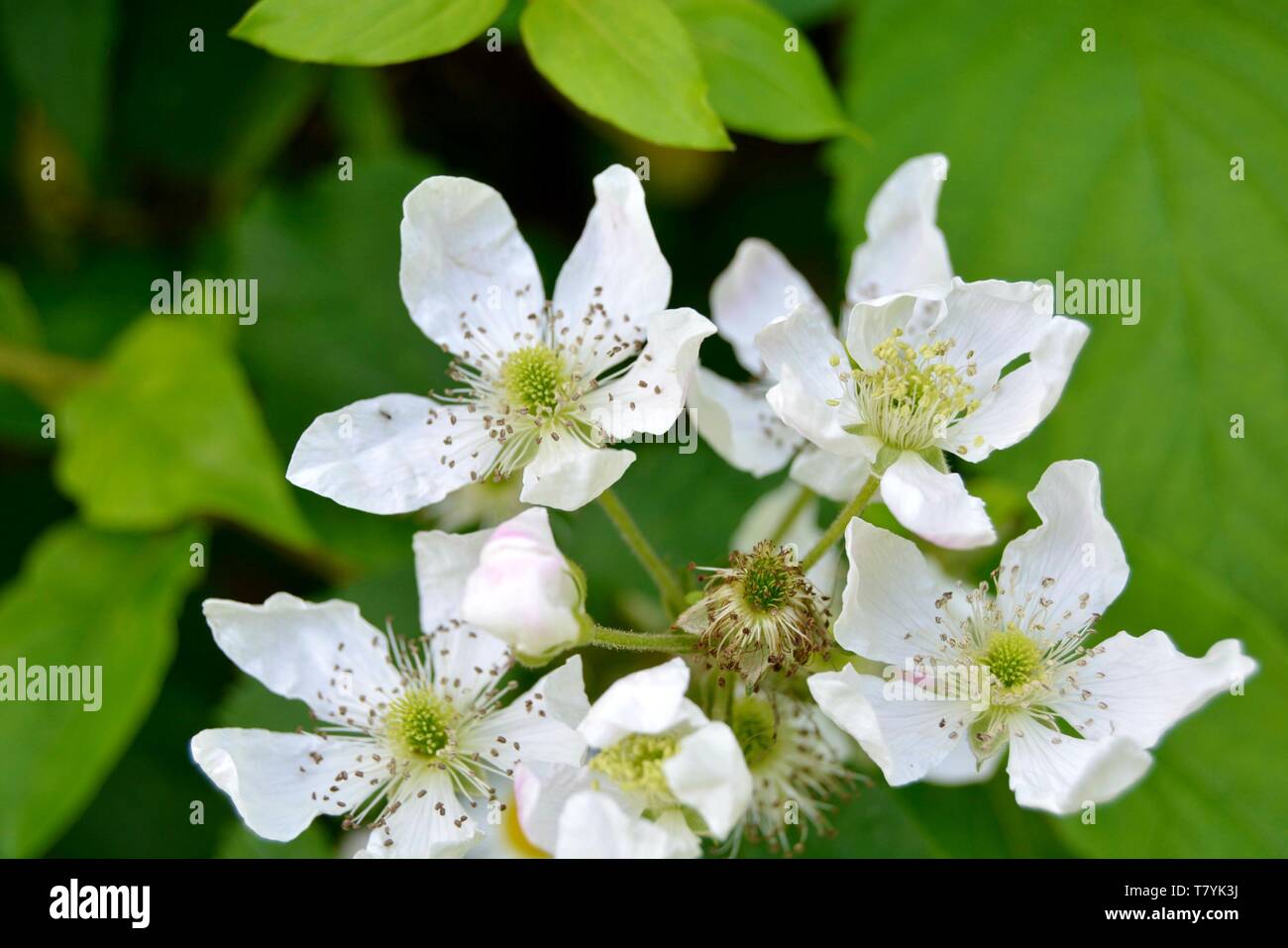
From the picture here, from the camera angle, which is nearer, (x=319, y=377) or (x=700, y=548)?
(x=700, y=548)

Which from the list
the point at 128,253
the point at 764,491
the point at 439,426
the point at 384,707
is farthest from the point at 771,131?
the point at 128,253

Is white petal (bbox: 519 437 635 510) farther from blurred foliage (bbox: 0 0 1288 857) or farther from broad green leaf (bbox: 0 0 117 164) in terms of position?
broad green leaf (bbox: 0 0 117 164)

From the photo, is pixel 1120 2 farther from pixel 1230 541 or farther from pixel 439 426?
pixel 439 426

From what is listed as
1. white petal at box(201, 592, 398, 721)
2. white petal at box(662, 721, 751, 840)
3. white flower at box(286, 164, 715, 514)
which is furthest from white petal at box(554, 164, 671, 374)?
white petal at box(662, 721, 751, 840)

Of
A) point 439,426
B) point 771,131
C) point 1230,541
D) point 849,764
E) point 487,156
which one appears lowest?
point 849,764

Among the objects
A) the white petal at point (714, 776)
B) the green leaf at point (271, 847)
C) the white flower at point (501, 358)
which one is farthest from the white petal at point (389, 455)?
the green leaf at point (271, 847)

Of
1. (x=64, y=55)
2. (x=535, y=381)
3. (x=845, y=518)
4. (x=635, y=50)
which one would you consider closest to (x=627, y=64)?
(x=635, y=50)

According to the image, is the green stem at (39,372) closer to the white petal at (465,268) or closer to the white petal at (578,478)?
the white petal at (465,268)

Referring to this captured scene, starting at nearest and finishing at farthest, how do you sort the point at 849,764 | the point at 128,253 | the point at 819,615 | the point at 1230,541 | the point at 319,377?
the point at 819,615
the point at 849,764
the point at 1230,541
the point at 319,377
the point at 128,253
